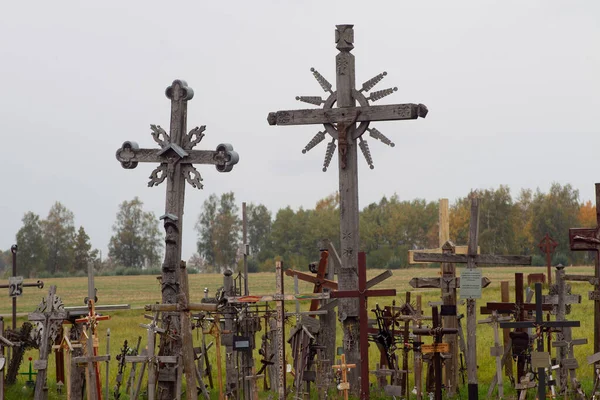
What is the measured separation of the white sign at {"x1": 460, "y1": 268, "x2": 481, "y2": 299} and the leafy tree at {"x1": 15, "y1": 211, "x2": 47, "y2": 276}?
300 ft

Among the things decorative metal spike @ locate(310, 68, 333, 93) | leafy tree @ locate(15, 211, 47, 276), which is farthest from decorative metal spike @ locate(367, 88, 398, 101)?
leafy tree @ locate(15, 211, 47, 276)

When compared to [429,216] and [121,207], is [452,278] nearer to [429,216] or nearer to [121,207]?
[429,216]

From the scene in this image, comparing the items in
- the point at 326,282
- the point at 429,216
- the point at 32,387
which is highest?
the point at 429,216

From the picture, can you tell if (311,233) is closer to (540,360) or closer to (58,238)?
(58,238)

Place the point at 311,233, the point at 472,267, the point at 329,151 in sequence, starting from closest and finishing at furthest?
the point at 472,267 → the point at 329,151 → the point at 311,233

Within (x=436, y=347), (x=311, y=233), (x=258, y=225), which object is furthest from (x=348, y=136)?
(x=258, y=225)

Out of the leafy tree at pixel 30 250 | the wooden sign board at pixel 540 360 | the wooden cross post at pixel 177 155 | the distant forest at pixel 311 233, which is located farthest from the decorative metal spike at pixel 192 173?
the leafy tree at pixel 30 250

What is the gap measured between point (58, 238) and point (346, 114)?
105 metres

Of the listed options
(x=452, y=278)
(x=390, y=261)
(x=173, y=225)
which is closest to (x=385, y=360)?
(x=452, y=278)

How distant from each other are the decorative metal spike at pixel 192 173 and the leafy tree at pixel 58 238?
91.4m

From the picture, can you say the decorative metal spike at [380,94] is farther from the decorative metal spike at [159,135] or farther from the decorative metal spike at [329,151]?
the decorative metal spike at [159,135]

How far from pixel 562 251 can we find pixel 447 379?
72831mm

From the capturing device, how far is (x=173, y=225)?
19.4 metres

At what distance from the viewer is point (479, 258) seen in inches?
793
